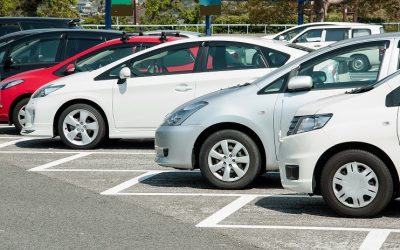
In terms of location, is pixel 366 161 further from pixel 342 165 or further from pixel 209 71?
pixel 209 71

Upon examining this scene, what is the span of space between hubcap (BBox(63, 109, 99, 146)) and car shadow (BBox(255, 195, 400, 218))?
465 cm

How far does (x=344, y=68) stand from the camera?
10.8 meters

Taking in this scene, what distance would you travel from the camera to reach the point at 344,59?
10633 millimetres

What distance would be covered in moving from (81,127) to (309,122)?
6083 millimetres

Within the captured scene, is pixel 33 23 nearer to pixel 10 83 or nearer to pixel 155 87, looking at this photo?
pixel 10 83

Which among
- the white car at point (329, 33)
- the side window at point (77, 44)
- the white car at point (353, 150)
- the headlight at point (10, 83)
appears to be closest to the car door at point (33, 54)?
the side window at point (77, 44)

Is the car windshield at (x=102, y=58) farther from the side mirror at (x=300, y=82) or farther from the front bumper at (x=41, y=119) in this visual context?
the side mirror at (x=300, y=82)

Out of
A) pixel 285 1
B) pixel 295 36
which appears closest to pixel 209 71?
pixel 295 36

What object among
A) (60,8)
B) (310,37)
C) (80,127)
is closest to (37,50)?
(80,127)

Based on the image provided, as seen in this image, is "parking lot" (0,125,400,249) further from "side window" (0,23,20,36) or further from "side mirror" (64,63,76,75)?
"side window" (0,23,20,36)

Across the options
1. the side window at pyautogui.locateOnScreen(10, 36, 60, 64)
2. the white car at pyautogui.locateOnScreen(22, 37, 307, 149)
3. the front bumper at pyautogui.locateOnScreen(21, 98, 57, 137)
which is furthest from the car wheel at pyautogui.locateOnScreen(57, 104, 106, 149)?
the side window at pyautogui.locateOnScreen(10, 36, 60, 64)

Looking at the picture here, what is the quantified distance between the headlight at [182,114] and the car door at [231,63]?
231 cm

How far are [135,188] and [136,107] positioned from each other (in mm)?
2918

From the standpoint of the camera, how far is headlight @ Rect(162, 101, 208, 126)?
11.2 meters
